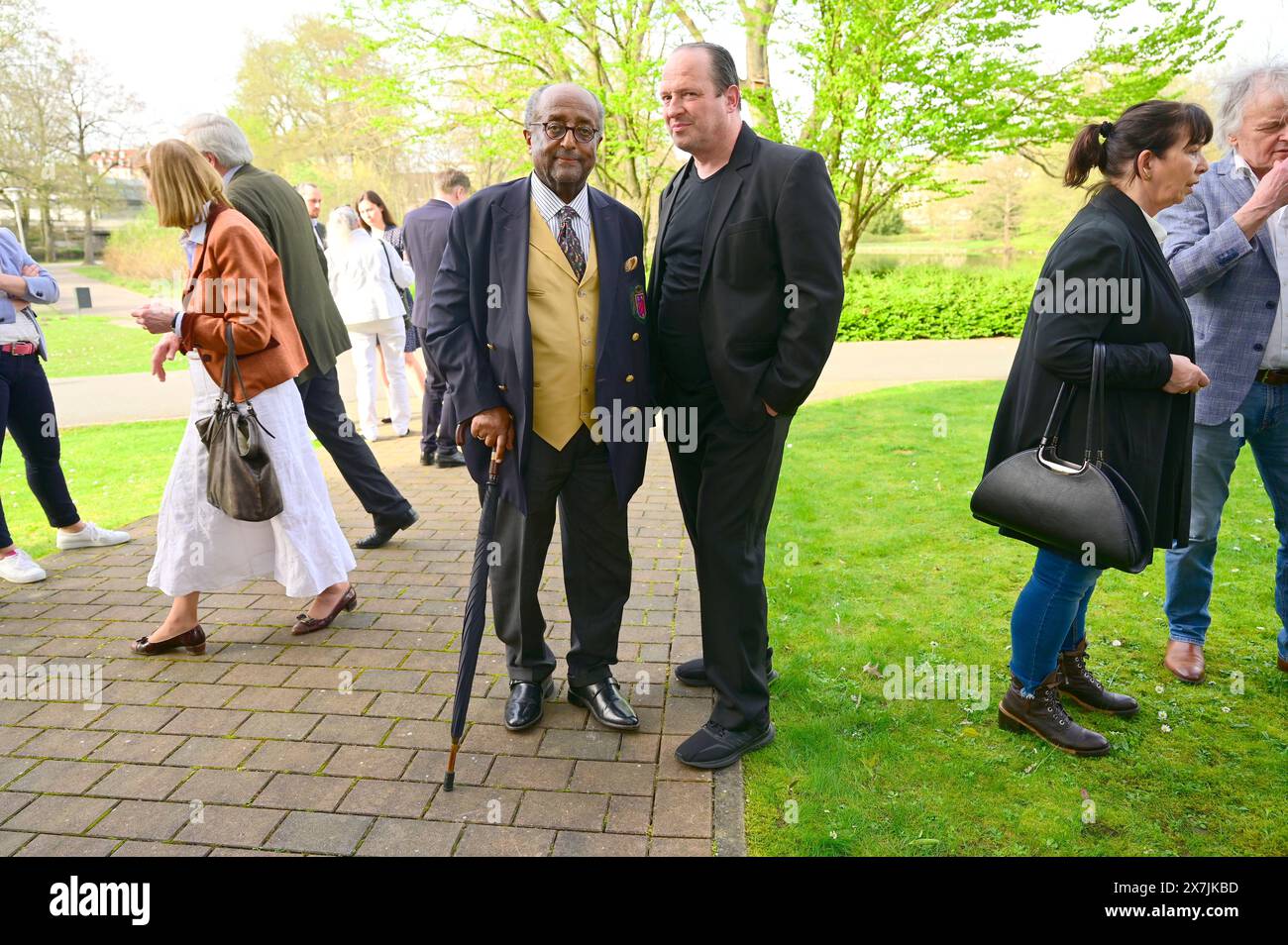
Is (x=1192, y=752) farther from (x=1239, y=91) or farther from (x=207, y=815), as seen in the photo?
(x=207, y=815)

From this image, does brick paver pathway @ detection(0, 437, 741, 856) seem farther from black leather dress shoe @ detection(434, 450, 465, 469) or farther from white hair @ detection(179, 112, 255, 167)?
black leather dress shoe @ detection(434, 450, 465, 469)

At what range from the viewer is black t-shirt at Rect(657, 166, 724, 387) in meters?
3.01

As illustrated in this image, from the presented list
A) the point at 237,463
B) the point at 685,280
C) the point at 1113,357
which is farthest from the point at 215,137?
the point at 1113,357

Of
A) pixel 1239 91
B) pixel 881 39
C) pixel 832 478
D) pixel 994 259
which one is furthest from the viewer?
pixel 994 259

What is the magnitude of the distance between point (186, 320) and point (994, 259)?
2127cm

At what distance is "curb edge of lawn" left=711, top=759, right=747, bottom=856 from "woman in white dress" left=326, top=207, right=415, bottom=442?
6224 mm

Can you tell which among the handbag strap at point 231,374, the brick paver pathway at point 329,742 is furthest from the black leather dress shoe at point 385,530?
the handbag strap at point 231,374

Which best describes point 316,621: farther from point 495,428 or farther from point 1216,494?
point 1216,494

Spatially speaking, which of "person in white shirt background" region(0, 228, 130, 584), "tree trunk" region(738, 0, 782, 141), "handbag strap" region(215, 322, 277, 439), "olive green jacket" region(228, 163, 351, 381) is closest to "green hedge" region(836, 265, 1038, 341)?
"tree trunk" region(738, 0, 782, 141)

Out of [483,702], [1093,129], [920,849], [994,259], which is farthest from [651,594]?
[994,259]

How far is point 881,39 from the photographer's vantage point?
15.9 meters

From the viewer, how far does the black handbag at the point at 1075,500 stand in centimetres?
275

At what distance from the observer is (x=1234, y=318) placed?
11.3 feet

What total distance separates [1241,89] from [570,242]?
2724mm
